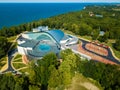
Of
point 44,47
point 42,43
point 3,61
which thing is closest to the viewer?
point 3,61

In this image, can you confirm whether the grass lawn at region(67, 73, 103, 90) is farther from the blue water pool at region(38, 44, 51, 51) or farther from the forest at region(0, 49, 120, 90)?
the blue water pool at region(38, 44, 51, 51)

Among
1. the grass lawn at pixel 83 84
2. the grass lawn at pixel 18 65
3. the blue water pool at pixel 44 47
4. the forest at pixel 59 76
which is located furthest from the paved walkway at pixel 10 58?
the grass lawn at pixel 83 84

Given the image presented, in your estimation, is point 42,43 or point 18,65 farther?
point 42,43

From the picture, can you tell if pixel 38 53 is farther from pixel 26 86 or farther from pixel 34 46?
pixel 26 86

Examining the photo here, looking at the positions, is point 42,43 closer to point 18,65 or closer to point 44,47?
point 44,47

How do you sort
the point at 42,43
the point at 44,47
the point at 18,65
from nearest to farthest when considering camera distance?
the point at 18,65 < the point at 44,47 < the point at 42,43

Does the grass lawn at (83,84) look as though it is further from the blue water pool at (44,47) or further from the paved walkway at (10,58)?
the blue water pool at (44,47)

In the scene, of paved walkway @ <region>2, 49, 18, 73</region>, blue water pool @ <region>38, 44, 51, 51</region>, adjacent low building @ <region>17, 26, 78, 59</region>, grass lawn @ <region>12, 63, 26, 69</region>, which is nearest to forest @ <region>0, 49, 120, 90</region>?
paved walkway @ <region>2, 49, 18, 73</region>

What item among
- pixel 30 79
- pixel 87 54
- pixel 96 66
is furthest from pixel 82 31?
pixel 30 79

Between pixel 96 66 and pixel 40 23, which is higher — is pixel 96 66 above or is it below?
above

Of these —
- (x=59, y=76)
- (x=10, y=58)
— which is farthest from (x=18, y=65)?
(x=59, y=76)

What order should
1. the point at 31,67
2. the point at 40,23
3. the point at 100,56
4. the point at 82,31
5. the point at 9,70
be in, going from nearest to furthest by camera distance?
the point at 31,67 < the point at 9,70 < the point at 100,56 < the point at 82,31 < the point at 40,23
